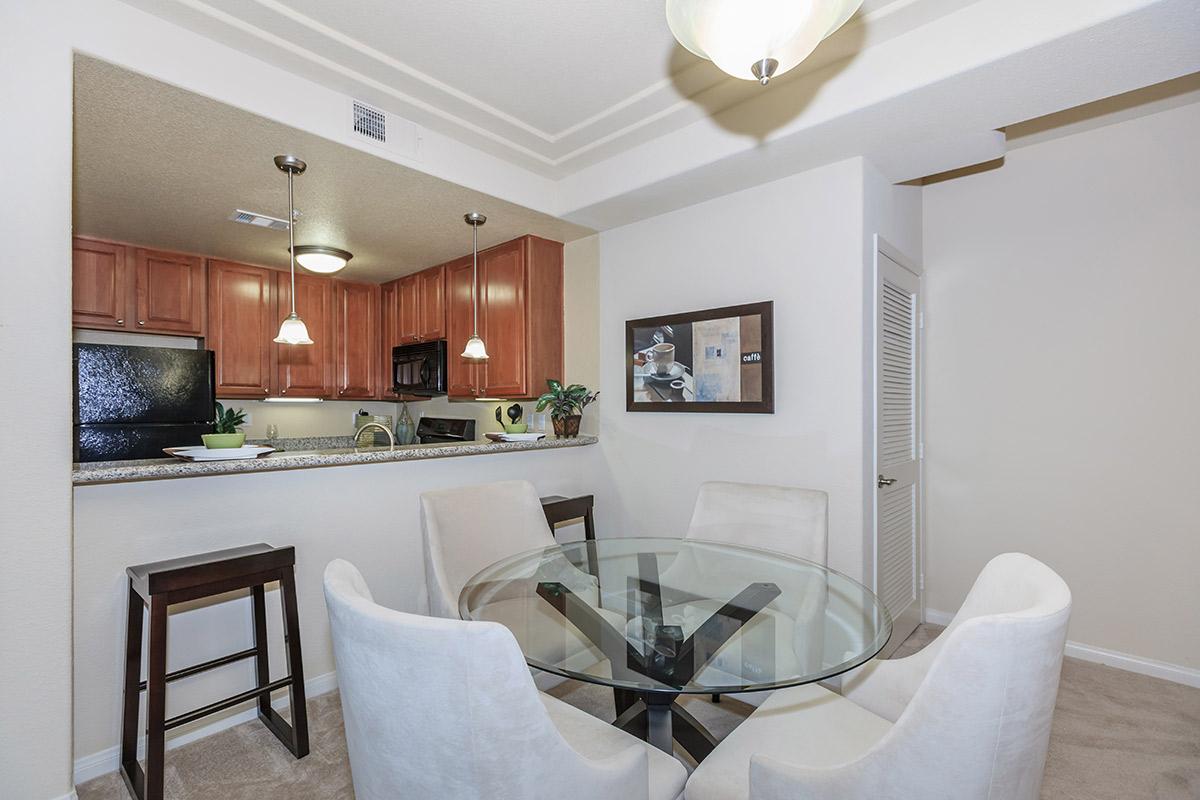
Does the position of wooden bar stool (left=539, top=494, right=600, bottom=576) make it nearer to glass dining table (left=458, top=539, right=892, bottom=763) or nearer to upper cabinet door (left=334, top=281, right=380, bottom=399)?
glass dining table (left=458, top=539, right=892, bottom=763)

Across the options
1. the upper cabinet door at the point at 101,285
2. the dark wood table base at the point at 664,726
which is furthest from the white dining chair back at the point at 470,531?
the upper cabinet door at the point at 101,285

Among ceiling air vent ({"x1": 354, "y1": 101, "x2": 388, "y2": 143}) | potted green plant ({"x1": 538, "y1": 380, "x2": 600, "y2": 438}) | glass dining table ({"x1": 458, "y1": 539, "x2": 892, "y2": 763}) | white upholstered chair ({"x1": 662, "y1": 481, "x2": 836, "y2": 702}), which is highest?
ceiling air vent ({"x1": 354, "y1": 101, "x2": 388, "y2": 143})

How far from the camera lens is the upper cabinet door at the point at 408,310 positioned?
4.49 meters

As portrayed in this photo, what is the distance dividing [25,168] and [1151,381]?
4.38 metres

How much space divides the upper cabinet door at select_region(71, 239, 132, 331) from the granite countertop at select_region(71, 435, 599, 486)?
1.79 meters

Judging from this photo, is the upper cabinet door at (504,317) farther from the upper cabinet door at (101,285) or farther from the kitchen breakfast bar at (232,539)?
the upper cabinet door at (101,285)

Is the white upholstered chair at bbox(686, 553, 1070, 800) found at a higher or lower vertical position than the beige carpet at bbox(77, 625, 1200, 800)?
higher

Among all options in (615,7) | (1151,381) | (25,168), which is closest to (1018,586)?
(615,7)

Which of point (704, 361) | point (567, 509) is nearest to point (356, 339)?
point (567, 509)

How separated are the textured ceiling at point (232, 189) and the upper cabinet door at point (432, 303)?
18 centimetres

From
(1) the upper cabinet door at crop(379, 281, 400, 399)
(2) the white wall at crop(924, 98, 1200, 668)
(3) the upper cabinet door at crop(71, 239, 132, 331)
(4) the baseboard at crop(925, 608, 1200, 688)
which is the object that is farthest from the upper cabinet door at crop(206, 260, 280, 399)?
(4) the baseboard at crop(925, 608, 1200, 688)

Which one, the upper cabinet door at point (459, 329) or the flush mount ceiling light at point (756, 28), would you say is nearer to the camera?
the flush mount ceiling light at point (756, 28)

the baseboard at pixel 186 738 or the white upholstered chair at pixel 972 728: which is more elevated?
the white upholstered chair at pixel 972 728

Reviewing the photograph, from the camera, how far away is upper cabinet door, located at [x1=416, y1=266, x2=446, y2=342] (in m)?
4.24
